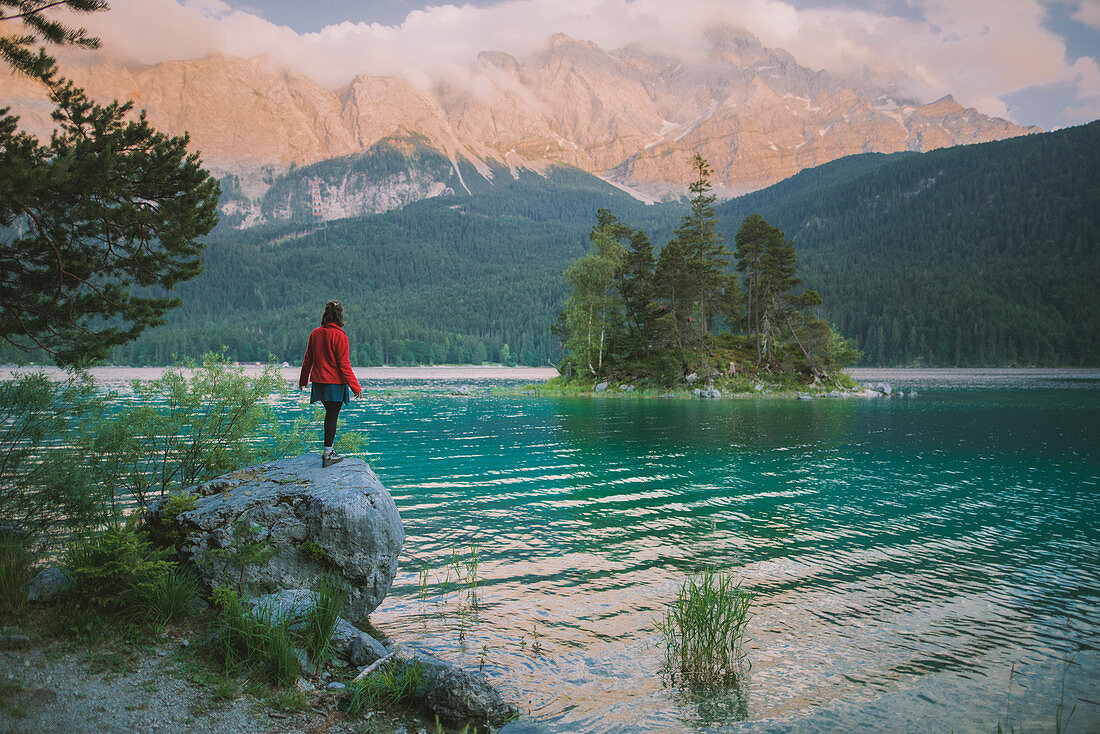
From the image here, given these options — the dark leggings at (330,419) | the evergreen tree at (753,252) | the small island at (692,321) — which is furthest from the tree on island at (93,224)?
the evergreen tree at (753,252)

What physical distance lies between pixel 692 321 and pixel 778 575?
55.8m

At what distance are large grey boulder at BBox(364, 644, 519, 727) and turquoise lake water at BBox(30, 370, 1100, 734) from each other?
0.94ft

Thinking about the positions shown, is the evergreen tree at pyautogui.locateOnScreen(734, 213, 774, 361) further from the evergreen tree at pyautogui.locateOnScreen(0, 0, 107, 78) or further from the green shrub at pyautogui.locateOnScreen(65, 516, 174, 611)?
the green shrub at pyautogui.locateOnScreen(65, 516, 174, 611)

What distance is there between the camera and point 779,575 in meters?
12.2

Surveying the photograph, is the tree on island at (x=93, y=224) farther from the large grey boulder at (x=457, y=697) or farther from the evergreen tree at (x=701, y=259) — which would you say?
the evergreen tree at (x=701, y=259)

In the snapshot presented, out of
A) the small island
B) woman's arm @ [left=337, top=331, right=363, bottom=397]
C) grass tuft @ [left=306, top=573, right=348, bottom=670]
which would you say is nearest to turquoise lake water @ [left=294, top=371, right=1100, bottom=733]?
grass tuft @ [left=306, top=573, right=348, bottom=670]

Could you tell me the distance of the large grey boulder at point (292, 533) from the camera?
28.9 feet

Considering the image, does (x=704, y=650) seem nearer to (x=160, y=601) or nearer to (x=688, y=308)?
(x=160, y=601)

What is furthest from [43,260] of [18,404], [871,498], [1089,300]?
[1089,300]

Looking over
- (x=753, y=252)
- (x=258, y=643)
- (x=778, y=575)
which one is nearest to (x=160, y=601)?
(x=258, y=643)

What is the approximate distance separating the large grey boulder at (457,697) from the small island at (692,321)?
186 ft

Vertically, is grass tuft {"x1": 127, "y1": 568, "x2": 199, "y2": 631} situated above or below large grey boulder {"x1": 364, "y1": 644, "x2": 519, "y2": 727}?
above

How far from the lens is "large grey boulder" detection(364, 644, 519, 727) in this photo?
22.0ft

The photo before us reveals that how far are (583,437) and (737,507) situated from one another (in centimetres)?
1574
